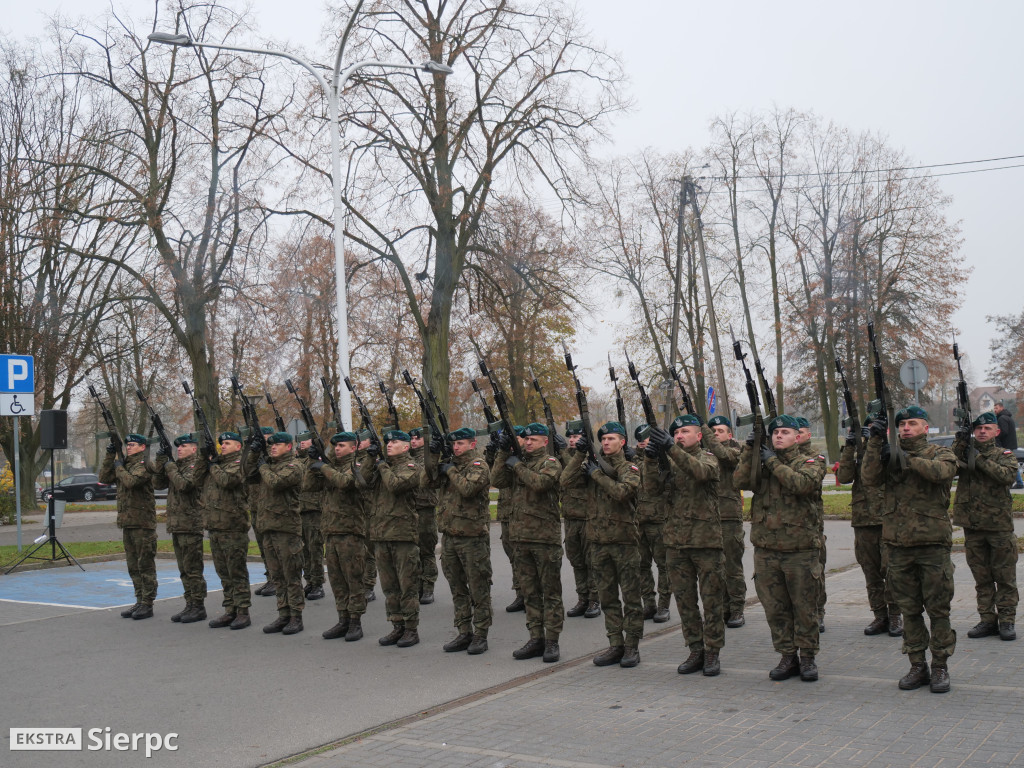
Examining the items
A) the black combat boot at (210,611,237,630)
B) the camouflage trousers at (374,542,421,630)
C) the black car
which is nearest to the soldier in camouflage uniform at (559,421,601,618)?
the camouflage trousers at (374,542,421,630)

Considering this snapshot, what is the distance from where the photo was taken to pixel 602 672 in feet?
25.1

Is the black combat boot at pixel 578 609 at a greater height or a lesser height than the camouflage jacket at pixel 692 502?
lesser

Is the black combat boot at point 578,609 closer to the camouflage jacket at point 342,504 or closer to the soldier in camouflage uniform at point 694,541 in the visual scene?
the camouflage jacket at point 342,504

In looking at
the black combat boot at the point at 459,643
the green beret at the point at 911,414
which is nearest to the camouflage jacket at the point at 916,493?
the green beret at the point at 911,414

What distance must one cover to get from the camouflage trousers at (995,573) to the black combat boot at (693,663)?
271 cm

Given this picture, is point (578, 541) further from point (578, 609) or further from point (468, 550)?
point (468, 550)

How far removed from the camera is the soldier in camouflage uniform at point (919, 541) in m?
6.69

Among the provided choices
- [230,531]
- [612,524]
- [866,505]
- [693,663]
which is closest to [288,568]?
[230,531]

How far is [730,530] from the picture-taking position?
9.60m

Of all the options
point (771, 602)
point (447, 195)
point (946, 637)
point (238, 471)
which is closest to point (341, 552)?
point (238, 471)

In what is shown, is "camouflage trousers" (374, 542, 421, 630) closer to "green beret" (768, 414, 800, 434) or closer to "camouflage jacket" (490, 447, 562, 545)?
"camouflage jacket" (490, 447, 562, 545)

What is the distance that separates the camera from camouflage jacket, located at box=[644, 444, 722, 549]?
24.3 feet

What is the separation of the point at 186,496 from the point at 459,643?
395 cm

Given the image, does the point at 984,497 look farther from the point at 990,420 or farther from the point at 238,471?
the point at 238,471
